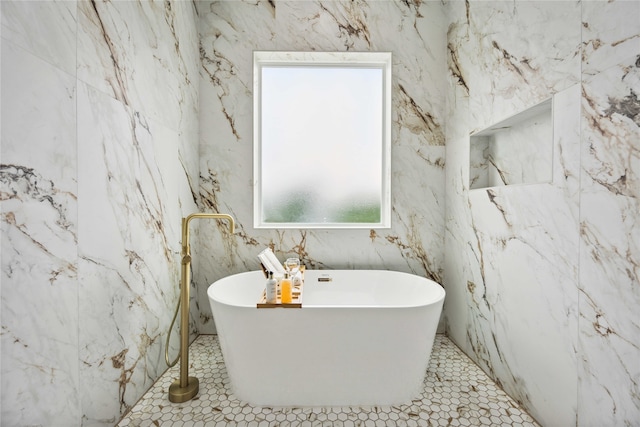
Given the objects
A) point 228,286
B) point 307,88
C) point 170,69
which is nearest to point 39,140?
point 170,69

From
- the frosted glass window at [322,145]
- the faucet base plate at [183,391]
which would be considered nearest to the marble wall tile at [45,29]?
the frosted glass window at [322,145]

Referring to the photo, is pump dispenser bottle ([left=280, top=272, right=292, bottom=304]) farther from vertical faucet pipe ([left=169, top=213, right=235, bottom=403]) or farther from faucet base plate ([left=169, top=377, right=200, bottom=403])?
faucet base plate ([left=169, top=377, right=200, bottom=403])

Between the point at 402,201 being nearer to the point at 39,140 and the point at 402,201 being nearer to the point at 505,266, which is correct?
the point at 505,266

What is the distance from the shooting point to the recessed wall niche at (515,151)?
1429mm

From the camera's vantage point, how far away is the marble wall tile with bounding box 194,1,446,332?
7.63ft

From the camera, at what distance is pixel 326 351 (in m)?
1.46

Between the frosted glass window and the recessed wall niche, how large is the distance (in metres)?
0.72

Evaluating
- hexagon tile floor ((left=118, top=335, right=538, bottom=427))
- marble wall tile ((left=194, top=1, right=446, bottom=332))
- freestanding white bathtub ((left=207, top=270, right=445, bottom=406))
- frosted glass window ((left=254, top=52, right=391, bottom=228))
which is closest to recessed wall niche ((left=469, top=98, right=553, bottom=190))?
marble wall tile ((left=194, top=1, right=446, bottom=332))

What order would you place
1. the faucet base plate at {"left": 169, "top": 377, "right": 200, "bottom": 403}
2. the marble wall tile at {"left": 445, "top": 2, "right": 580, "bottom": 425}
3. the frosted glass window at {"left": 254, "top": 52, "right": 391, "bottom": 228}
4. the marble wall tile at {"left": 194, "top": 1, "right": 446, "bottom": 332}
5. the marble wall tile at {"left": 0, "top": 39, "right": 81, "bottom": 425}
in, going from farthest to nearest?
the frosted glass window at {"left": 254, "top": 52, "right": 391, "bottom": 228}
the marble wall tile at {"left": 194, "top": 1, "right": 446, "bottom": 332}
the faucet base plate at {"left": 169, "top": 377, "right": 200, "bottom": 403}
the marble wall tile at {"left": 445, "top": 2, "right": 580, "bottom": 425}
the marble wall tile at {"left": 0, "top": 39, "right": 81, "bottom": 425}

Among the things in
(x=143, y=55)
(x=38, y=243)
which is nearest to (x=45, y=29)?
(x=143, y=55)

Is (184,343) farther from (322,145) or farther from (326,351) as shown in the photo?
(322,145)

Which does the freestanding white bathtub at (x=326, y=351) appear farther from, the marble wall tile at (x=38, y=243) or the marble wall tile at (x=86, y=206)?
the marble wall tile at (x=38, y=243)

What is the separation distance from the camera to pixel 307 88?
8.19 feet

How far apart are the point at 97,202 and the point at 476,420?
2.02m
